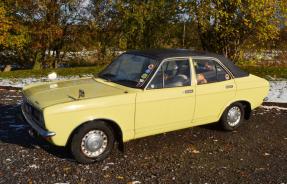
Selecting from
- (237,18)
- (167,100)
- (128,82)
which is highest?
(237,18)

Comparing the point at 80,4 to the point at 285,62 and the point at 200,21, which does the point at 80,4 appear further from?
the point at 285,62

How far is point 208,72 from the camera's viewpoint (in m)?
7.07

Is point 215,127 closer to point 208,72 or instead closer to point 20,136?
point 208,72

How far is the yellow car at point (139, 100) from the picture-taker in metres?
5.68

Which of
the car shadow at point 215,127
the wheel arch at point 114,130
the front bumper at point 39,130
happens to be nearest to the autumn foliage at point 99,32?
the car shadow at point 215,127

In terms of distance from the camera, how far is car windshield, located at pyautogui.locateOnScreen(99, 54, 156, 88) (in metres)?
6.38

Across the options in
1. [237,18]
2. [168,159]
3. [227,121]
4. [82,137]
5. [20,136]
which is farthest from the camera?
[237,18]

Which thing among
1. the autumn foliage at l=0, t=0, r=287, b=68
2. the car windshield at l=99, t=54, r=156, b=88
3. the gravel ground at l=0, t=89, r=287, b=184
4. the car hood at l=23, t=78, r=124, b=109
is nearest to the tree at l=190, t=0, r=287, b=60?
the autumn foliage at l=0, t=0, r=287, b=68

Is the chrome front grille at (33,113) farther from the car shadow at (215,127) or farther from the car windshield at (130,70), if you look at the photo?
the car shadow at (215,127)

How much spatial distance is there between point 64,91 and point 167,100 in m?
1.64

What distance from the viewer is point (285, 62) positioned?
2311 cm

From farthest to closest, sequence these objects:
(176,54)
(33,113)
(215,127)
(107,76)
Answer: (215,127)
(107,76)
(176,54)
(33,113)

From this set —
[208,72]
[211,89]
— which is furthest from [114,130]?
[208,72]

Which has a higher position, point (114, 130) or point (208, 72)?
point (208, 72)
